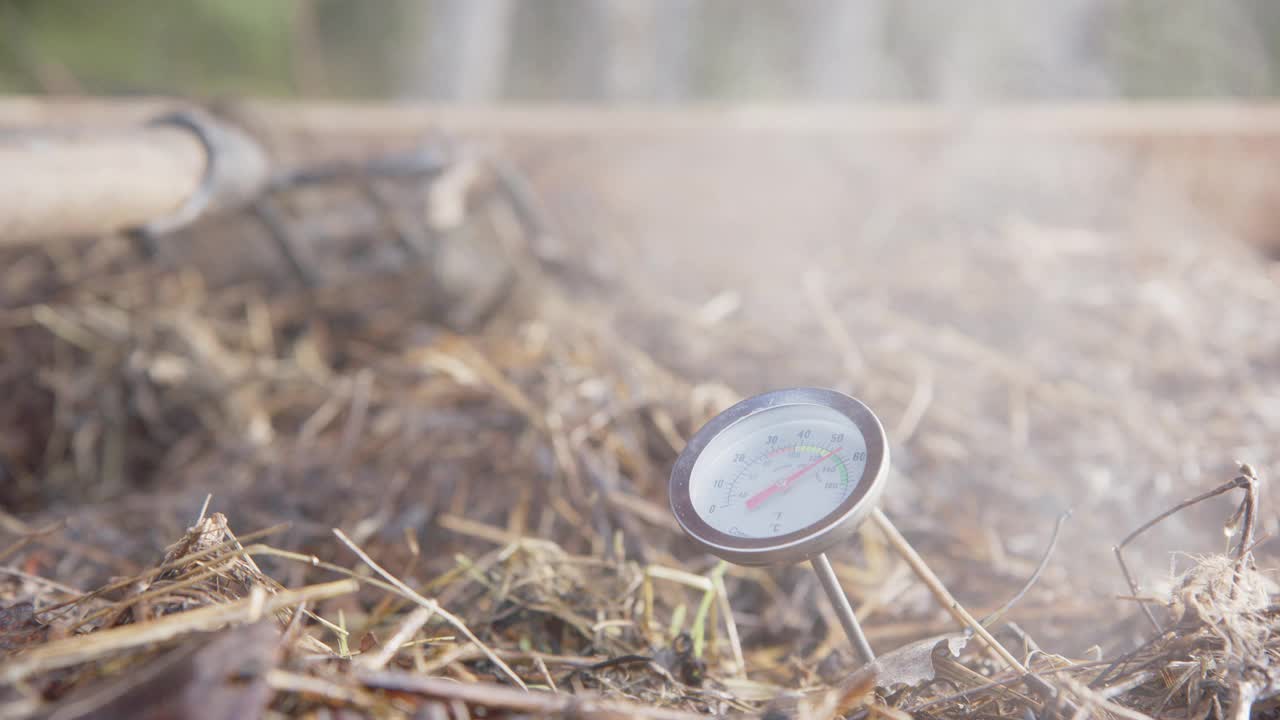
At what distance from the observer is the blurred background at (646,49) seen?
16.5 feet

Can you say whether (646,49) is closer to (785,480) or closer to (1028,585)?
(785,480)

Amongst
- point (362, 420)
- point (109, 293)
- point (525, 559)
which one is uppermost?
point (109, 293)

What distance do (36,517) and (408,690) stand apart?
5.64ft

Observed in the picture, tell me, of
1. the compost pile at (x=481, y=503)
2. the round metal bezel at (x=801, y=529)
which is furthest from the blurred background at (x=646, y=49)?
the round metal bezel at (x=801, y=529)

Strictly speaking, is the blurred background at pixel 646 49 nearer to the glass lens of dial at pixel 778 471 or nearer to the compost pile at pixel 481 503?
the compost pile at pixel 481 503

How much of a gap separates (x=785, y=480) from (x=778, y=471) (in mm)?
21

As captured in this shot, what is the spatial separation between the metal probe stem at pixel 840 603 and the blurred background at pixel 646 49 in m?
4.35

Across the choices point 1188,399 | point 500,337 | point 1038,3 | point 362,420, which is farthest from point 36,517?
point 1038,3

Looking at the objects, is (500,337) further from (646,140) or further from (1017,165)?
(1017,165)

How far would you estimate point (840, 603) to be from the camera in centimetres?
130

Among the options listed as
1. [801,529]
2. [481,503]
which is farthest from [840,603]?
[481,503]

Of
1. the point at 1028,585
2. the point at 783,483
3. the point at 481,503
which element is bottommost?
the point at 1028,585

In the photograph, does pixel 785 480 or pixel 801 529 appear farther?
pixel 785 480

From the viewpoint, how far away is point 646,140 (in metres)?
4.49
